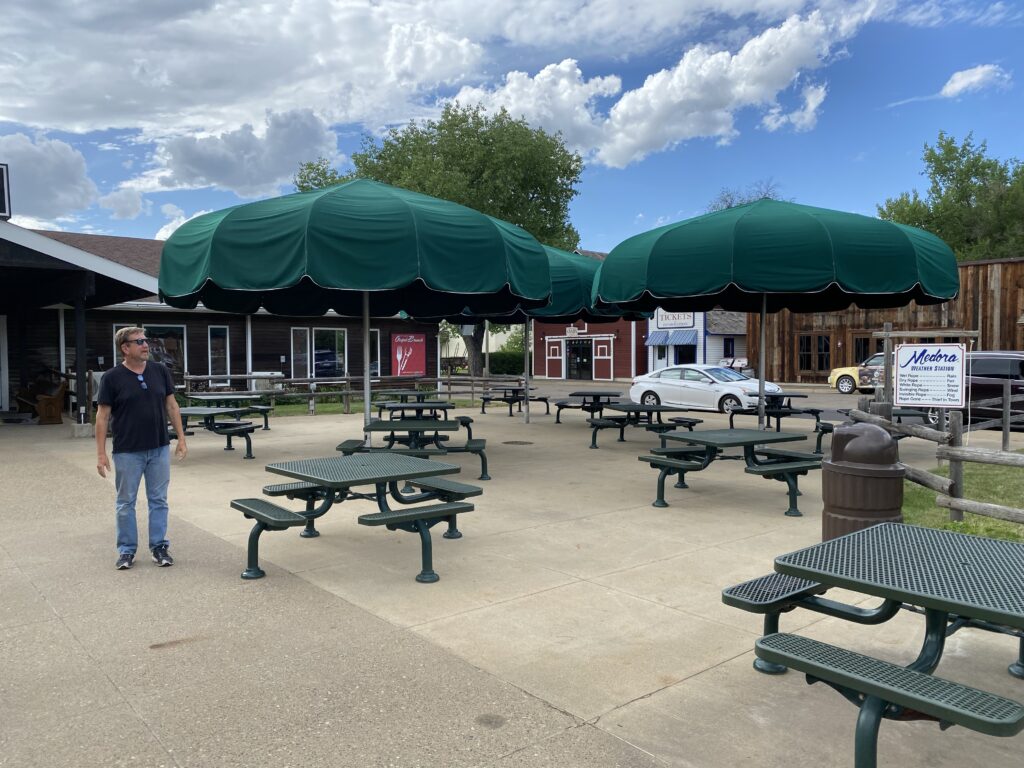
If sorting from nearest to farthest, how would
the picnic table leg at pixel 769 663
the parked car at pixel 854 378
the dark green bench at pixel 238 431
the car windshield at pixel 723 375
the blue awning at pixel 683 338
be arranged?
the picnic table leg at pixel 769 663, the dark green bench at pixel 238 431, the car windshield at pixel 723 375, the parked car at pixel 854 378, the blue awning at pixel 683 338

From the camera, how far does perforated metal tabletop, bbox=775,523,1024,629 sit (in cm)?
282

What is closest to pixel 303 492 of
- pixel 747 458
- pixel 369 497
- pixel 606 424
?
pixel 369 497

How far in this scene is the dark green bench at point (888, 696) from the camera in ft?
8.25

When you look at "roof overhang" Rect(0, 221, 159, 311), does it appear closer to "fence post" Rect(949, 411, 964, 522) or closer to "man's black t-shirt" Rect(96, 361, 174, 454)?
"man's black t-shirt" Rect(96, 361, 174, 454)

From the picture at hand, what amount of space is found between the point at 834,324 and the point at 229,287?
1284 inches

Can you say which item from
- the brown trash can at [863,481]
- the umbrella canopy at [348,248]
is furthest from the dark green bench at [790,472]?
the umbrella canopy at [348,248]

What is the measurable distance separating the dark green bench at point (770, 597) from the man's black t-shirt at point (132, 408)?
4262mm

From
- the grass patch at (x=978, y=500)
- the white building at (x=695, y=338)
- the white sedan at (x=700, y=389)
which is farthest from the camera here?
the white building at (x=695, y=338)

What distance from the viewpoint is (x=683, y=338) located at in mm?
43031

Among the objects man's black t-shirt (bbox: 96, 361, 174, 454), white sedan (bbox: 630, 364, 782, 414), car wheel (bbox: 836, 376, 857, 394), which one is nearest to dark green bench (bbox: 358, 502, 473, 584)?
man's black t-shirt (bbox: 96, 361, 174, 454)

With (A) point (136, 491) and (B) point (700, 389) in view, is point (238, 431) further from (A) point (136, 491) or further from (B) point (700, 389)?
(B) point (700, 389)

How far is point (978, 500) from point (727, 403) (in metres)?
11.7

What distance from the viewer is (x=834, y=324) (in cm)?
3594

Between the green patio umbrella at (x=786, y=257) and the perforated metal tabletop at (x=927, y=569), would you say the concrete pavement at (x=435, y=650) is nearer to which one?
the perforated metal tabletop at (x=927, y=569)
